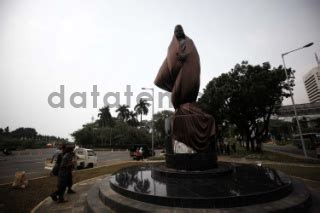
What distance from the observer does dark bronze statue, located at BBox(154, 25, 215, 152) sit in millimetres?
6773

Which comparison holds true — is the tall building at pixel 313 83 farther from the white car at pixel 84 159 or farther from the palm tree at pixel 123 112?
the white car at pixel 84 159

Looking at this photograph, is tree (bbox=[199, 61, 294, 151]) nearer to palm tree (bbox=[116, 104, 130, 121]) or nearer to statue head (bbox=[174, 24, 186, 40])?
statue head (bbox=[174, 24, 186, 40])

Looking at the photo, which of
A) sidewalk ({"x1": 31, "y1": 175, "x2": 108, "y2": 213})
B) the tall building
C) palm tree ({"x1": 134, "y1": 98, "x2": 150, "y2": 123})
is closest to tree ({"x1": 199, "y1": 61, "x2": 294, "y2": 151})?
sidewalk ({"x1": 31, "y1": 175, "x2": 108, "y2": 213})

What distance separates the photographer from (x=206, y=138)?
6.75 m

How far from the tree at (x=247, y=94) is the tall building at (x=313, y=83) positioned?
80973mm

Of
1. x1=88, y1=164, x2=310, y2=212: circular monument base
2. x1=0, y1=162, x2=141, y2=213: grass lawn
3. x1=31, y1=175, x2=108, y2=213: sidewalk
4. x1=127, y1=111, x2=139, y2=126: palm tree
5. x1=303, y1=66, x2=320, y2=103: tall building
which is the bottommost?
x1=31, y1=175, x2=108, y2=213: sidewalk

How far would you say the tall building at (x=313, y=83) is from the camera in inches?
3230

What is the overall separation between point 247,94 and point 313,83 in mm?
91796

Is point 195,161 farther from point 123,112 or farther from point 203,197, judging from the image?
point 123,112

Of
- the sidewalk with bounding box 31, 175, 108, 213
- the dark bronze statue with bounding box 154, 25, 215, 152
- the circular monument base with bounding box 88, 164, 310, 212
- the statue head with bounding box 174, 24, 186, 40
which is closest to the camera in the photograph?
the circular monument base with bounding box 88, 164, 310, 212

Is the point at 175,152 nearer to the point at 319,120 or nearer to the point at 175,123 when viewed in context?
the point at 175,123

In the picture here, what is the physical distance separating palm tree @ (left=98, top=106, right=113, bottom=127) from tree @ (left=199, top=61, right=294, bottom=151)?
4634cm

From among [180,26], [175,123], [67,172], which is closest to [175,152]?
[175,123]

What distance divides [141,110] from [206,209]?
191ft
